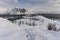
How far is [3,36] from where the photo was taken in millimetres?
1659

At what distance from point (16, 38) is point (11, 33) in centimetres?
10

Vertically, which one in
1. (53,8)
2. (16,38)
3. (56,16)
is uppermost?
(53,8)

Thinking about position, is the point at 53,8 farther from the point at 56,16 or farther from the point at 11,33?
the point at 11,33

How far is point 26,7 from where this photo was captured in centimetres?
178

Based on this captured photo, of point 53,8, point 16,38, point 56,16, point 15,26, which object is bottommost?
point 16,38

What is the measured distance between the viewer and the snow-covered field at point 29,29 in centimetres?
169

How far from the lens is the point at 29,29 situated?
1756mm

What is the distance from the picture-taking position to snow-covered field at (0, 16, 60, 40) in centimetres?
169

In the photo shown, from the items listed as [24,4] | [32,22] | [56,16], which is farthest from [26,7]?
[56,16]

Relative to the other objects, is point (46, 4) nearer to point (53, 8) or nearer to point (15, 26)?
point (53, 8)

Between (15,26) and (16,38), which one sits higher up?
(15,26)

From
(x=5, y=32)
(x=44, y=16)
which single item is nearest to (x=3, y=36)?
(x=5, y=32)

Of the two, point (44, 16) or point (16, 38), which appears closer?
point (16, 38)

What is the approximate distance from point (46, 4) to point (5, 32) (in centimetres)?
74
